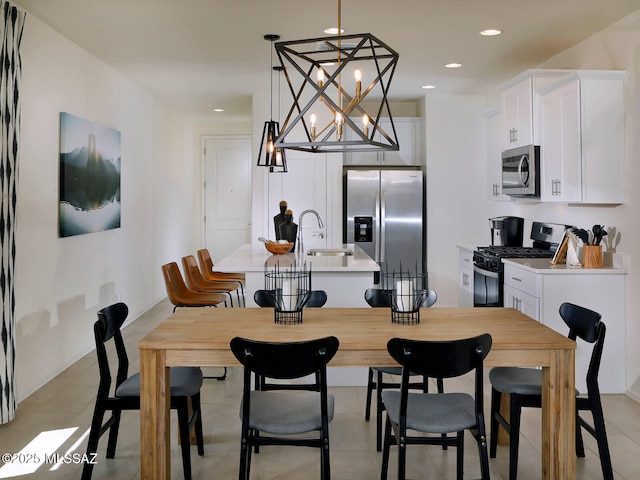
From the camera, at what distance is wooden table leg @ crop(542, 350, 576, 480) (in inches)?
101

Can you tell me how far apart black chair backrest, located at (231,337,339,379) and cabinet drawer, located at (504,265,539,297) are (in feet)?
7.94

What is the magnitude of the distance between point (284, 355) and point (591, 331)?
4.52 ft

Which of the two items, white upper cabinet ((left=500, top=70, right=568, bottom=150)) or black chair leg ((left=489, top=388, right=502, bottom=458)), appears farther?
white upper cabinet ((left=500, top=70, right=568, bottom=150))

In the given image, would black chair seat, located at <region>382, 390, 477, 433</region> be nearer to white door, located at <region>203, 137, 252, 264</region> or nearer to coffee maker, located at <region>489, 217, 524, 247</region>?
coffee maker, located at <region>489, 217, 524, 247</region>

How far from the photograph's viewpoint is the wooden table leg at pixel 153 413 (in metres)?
2.54

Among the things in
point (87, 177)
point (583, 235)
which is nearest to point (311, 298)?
point (583, 235)

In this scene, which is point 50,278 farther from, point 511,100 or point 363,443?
point 511,100

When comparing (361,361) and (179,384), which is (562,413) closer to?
(361,361)

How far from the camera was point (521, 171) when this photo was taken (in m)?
5.15

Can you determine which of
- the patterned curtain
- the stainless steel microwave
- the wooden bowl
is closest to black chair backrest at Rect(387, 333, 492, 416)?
the patterned curtain

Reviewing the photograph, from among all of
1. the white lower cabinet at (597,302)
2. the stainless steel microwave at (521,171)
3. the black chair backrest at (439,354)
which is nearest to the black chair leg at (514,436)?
the black chair backrest at (439,354)

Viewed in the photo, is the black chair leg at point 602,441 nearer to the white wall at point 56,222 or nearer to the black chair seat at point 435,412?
the black chair seat at point 435,412

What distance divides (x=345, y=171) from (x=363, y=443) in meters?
4.76

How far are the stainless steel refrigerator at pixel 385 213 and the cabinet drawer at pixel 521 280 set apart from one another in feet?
7.51
